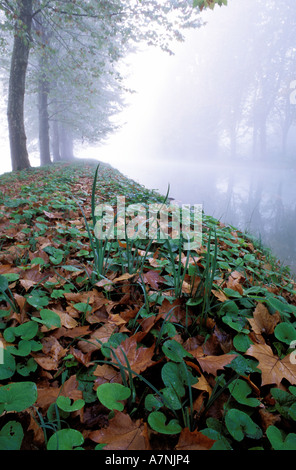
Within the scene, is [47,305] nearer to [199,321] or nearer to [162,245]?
[199,321]

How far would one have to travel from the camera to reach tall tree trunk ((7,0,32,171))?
5.14m

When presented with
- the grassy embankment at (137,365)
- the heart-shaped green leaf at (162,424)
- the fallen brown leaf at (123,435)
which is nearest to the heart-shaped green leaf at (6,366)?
the grassy embankment at (137,365)

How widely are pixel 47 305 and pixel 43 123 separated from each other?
10.4 meters

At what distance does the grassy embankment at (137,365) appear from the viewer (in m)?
0.61

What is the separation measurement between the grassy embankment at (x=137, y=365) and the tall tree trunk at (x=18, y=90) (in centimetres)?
552

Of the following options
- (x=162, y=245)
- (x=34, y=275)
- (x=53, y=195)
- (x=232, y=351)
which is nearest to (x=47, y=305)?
(x=34, y=275)

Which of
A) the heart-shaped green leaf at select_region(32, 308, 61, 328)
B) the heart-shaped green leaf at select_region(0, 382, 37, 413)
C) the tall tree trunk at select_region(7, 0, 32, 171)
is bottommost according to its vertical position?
the heart-shaped green leaf at select_region(0, 382, 37, 413)

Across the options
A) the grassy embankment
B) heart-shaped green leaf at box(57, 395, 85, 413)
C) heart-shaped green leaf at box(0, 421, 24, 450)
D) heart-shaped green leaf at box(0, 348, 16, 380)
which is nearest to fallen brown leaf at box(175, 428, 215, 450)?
the grassy embankment

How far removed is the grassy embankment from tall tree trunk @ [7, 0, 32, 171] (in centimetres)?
552

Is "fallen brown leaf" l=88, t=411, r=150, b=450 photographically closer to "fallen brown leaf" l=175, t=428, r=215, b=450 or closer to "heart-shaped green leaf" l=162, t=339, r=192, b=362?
"fallen brown leaf" l=175, t=428, r=215, b=450

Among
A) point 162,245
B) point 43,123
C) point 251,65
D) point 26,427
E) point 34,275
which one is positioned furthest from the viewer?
point 251,65

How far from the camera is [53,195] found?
3.13 metres

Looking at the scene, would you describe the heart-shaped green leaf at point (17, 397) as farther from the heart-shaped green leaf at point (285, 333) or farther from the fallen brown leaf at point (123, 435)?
the heart-shaped green leaf at point (285, 333)

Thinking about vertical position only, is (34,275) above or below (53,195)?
below
